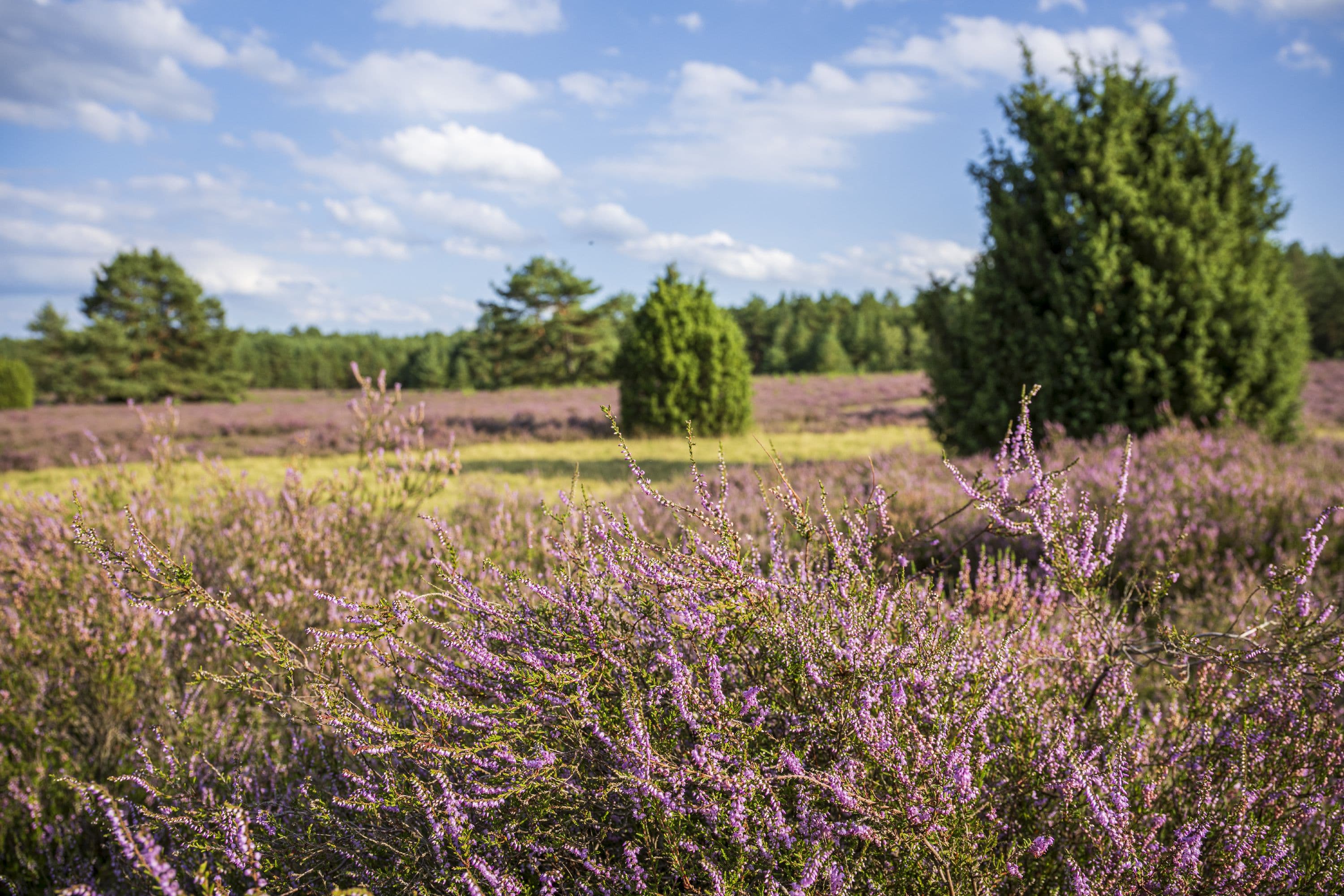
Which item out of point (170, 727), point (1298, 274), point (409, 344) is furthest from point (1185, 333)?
point (409, 344)

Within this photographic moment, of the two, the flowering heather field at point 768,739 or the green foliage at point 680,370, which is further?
the green foliage at point 680,370

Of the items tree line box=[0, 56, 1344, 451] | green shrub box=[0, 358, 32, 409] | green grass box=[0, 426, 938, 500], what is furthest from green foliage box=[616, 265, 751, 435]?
green shrub box=[0, 358, 32, 409]

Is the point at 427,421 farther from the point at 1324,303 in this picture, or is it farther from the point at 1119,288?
the point at 1324,303

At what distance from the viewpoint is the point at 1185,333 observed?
7.11 metres

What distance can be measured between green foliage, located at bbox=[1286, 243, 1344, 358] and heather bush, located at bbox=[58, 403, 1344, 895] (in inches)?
2090

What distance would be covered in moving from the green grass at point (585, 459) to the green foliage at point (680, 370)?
56 cm

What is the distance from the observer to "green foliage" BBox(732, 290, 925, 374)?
61.9 meters

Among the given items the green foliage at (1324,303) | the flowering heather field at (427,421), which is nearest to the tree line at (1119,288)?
the flowering heather field at (427,421)

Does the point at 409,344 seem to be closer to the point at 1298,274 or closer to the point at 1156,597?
the point at 1298,274

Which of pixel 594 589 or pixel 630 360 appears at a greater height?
pixel 630 360

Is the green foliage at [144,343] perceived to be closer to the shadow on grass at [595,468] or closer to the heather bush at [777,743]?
the shadow on grass at [595,468]

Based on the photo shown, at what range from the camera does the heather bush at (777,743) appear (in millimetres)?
1362

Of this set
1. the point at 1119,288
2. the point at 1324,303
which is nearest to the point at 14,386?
the point at 1119,288

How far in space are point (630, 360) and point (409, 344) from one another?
7528 cm
